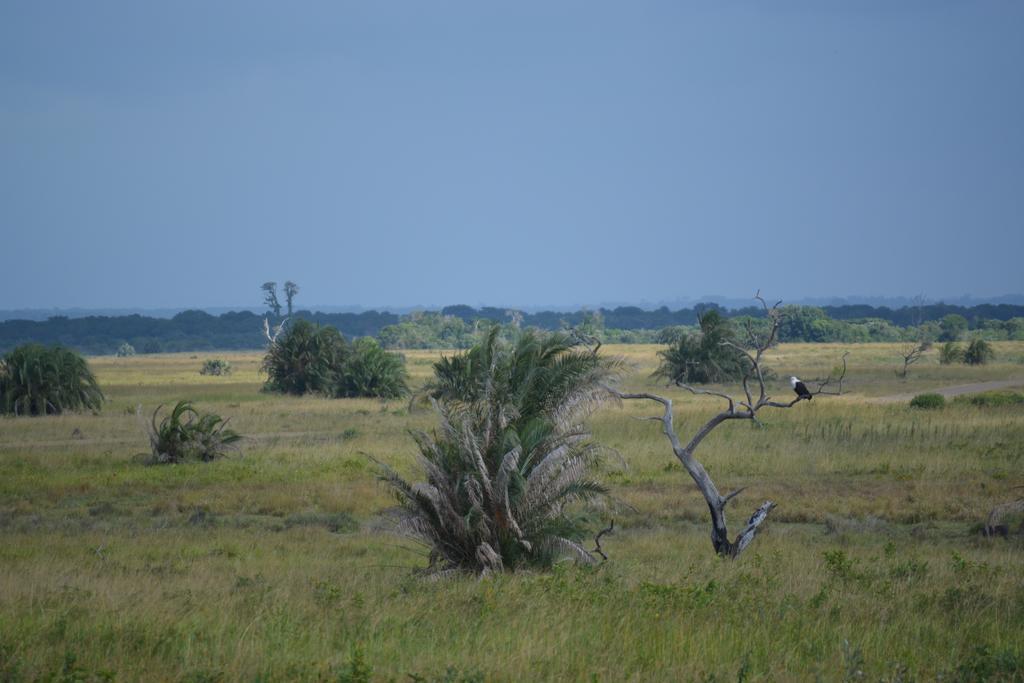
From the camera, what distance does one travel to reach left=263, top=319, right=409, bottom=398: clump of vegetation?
176 ft

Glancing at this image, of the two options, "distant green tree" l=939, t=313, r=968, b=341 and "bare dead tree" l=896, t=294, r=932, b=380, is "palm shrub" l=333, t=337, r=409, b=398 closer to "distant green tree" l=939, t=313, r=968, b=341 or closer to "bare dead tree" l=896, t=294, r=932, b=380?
"bare dead tree" l=896, t=294, r=932, b=380

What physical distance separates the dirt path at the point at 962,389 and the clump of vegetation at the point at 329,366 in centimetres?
2230

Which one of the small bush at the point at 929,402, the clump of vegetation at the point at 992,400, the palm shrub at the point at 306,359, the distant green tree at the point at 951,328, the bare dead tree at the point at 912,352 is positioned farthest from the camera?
the distant green tree at the point at 951,328

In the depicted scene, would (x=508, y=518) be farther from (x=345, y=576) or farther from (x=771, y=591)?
(x=771, y=591)

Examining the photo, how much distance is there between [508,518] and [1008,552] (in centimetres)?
761

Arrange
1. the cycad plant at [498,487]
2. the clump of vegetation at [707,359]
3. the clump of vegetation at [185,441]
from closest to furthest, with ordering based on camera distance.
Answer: the cycad plant at [498,487] → the clump of vegetation at [185,441] → the clump of vegetation at [707,359]

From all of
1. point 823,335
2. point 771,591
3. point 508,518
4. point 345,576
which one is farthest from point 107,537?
point 823,335

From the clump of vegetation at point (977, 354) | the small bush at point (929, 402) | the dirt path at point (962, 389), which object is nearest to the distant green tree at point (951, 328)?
the clump of vegetation at point (977, 354)

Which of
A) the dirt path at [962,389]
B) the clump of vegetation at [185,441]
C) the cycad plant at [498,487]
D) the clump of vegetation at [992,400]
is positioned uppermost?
the cycad plant at [498,487]

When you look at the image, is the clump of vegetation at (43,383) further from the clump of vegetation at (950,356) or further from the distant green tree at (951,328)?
the distant green tree at (951,328)

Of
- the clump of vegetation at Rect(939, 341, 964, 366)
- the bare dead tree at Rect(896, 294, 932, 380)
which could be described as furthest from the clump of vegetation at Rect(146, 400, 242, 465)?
the clump of vegetation at Rect(939, 341, 964, 366)

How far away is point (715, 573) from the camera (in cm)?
1234

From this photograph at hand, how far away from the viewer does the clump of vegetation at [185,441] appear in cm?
2792

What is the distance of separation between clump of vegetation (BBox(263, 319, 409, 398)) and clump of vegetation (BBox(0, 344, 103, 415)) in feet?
41.5
